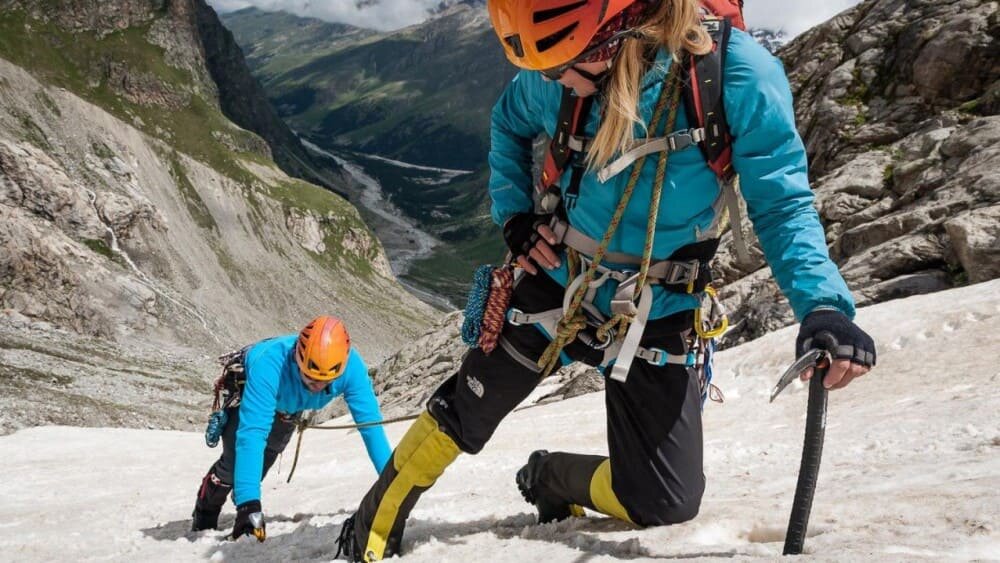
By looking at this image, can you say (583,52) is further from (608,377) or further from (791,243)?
(608,377)

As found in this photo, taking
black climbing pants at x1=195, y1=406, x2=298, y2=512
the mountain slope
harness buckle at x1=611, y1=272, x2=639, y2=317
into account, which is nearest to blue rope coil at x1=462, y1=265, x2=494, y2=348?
harness buckle at x1=611, y1=272, x2=639, y2=317

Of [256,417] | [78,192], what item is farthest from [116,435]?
[78,192]

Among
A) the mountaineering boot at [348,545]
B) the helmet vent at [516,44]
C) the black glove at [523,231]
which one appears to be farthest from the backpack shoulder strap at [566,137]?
the mountaineering boot at [348,545]

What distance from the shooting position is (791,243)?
190 inches

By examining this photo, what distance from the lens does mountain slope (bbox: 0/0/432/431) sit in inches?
3445

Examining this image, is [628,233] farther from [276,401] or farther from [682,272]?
[276,401]

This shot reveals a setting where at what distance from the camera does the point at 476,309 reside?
625 cm

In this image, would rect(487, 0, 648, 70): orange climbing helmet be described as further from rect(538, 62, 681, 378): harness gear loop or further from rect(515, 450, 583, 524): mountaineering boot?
rect(515, 450, 583, 524): mountaineering boot

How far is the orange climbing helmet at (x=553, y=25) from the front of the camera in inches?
196

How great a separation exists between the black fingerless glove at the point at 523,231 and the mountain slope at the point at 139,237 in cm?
6181

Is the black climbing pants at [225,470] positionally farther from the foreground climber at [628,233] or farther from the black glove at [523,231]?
the black glove at [523,231]

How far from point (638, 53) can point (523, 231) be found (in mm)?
1851

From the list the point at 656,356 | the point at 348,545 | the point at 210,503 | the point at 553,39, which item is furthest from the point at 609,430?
the point at 210,503

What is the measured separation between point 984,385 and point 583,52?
298 inches
